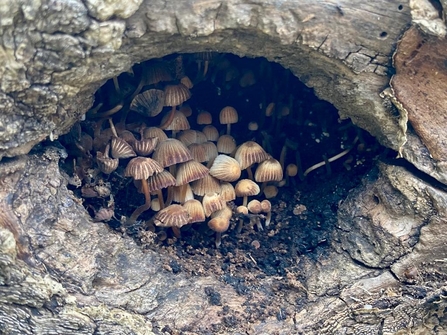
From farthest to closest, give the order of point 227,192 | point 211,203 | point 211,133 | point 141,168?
1. point 211,133
2. point 227,192
3. point 211,203
4. point 141,168

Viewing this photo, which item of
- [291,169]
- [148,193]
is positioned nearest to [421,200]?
[291,169]

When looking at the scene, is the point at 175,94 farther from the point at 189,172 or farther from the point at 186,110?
the point at 189,172

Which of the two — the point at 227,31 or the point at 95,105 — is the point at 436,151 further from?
the point at 95,105

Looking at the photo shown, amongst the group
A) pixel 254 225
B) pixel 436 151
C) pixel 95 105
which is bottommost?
pixel 254 225

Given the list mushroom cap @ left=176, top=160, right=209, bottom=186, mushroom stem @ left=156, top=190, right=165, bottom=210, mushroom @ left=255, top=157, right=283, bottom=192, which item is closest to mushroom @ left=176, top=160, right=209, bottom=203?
mushroom cap @ left=176, top=160, right=209, bottom=186

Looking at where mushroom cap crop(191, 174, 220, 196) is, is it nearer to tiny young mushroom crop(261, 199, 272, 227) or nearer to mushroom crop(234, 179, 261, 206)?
mushroom crop(234, 179, 261, 206)

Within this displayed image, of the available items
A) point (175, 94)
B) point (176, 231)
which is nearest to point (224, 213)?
point (176, 231)
